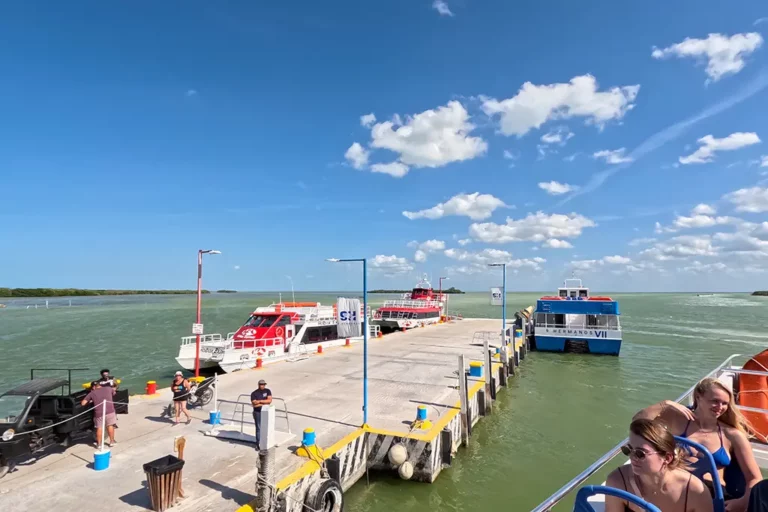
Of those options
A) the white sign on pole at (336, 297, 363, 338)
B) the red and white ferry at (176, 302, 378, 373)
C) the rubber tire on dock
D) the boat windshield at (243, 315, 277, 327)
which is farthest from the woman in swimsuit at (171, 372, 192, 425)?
the boat windshield at (243, 315, 277, 327)

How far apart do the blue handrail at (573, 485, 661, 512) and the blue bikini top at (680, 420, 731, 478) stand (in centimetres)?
144

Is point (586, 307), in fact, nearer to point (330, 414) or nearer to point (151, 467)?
point (330, 414)

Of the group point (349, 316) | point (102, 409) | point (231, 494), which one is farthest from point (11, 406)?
point (231, 494)

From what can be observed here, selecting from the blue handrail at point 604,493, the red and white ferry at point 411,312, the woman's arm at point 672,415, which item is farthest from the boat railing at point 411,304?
the blue handrail at point 604,493

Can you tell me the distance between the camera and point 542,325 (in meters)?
32.9

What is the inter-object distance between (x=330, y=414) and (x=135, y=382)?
16521 millimetres

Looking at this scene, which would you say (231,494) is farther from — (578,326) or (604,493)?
(578,326)

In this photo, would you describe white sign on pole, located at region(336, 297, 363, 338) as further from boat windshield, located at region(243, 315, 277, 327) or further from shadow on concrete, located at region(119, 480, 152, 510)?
boat windshield, located at region(243, 315, 277, 327)

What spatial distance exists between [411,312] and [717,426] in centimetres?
4200

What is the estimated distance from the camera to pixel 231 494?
7582 mm

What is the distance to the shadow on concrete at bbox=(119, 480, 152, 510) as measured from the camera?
23.6 ft

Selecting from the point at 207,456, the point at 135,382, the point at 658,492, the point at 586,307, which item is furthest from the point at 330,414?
the point at 586,307

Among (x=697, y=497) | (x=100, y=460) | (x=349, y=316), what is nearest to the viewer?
(x=697, y=497)

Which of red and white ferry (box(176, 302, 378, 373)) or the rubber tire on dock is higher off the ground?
red and white ferry (box(176, 302, 378, 373))
